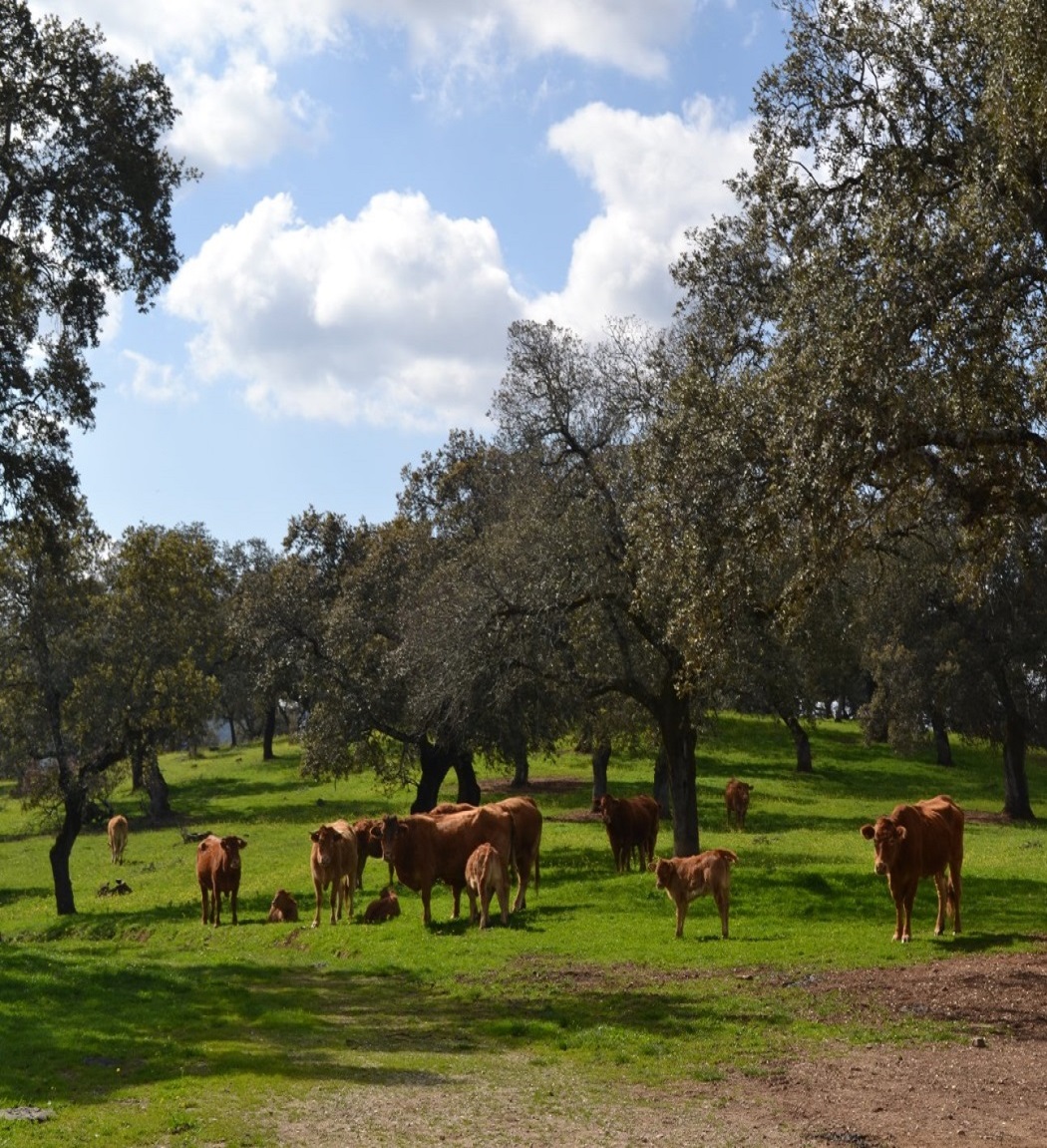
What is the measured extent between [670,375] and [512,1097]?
54.5 feet

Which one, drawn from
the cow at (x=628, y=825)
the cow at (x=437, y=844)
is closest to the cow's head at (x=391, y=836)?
the cow at (x=437, y=844)

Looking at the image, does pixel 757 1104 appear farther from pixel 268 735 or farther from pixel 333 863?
pixel 268 735

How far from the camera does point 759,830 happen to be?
40.1 meters

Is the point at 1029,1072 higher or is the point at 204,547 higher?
the point at 204,547

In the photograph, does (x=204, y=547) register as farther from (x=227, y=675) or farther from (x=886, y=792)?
(x=227, y=675)

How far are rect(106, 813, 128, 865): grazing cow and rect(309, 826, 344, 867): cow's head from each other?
18.0 metres

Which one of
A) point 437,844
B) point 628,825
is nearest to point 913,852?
point 437,844

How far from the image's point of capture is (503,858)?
76.4 feet

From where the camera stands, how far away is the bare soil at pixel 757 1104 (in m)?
10.0

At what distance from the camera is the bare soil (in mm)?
10039

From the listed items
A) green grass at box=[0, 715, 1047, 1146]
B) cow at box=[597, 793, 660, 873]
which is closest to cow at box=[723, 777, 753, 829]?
green grass at box=[0, 715, 1047, 1146]

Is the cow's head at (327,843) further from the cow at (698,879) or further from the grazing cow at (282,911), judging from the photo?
the cow at (698,879)

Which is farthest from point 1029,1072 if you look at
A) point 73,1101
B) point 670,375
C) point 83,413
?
point 83,413

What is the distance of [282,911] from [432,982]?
8.35 meters
